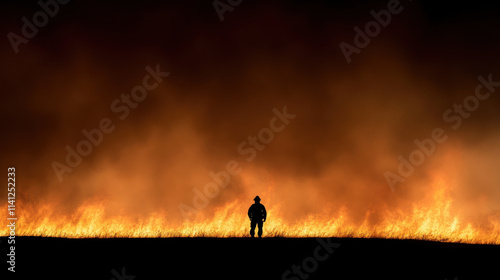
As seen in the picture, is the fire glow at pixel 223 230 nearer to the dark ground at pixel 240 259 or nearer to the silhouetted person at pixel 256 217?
the silhouetted person at pixel 256 217

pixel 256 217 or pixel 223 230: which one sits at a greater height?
pixel 256 217

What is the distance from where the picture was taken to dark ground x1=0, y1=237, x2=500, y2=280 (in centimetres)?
1582

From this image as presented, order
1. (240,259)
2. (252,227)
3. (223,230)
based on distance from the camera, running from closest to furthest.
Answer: (240,259), (252,227), (223,230)

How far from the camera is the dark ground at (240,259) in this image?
51.9 ft

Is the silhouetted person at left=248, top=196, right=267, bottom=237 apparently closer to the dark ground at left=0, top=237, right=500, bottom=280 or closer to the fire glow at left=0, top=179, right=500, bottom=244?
the fire glow at left=0, top=179, right=500, bottom=244

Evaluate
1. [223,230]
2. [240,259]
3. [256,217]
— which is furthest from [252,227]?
[240,259]

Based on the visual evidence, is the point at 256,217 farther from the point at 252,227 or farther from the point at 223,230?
the point at 223,230

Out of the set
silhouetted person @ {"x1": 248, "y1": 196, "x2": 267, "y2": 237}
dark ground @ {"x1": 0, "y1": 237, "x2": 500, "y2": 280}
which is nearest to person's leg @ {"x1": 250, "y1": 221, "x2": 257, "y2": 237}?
silhouetted person @ {"x1": 248, "y1": 196, "x2": 267, "y2": 237}

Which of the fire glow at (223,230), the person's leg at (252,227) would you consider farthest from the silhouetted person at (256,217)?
the fire glow at (223,230)

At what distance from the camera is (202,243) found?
19594 mm

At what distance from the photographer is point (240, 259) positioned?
17.3m

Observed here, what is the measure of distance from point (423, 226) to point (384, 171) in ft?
83.7

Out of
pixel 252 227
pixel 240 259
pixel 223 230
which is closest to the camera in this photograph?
pixel 240 259

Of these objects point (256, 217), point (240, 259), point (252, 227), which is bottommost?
point (252, 227)
